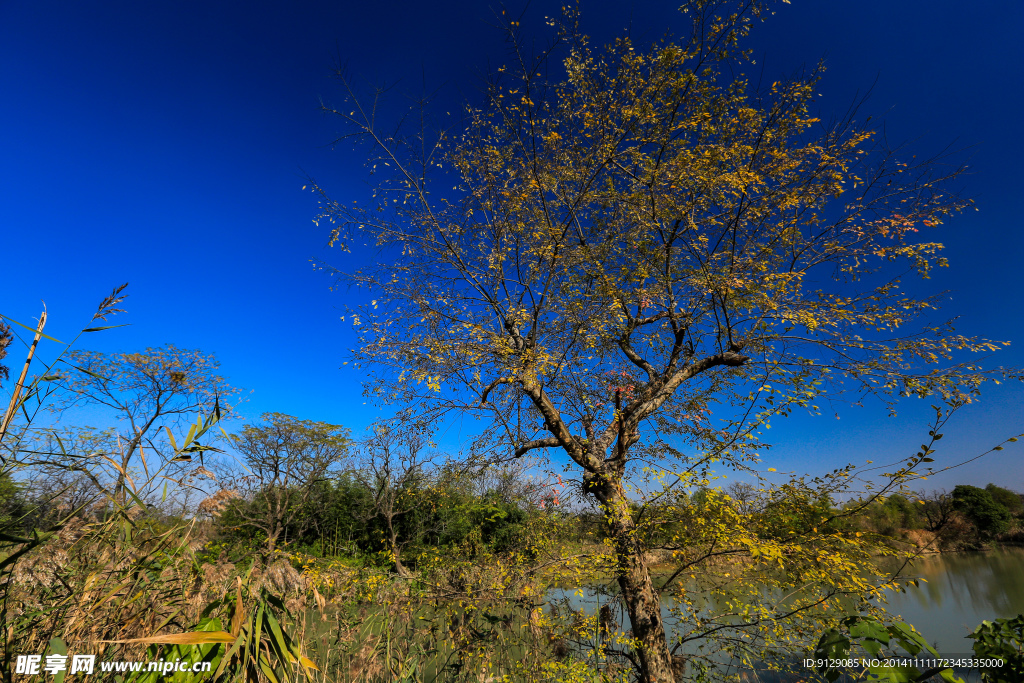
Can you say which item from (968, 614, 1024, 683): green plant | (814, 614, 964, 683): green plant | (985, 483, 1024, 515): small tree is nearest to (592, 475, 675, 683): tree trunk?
(814, 614, 964, 683): green plant

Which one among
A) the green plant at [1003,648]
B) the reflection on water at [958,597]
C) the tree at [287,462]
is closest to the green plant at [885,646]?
the green plant at [1003,648]

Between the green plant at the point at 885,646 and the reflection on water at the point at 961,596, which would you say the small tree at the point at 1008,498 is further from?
the green plant at the point at 885,646

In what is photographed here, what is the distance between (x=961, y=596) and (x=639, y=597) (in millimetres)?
13918

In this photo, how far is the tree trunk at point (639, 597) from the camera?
4344 mm

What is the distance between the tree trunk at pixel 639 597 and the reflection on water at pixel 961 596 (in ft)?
15.1

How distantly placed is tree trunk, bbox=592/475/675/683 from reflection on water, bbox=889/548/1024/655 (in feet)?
15.1

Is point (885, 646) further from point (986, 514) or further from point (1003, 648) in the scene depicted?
point (986, 514)

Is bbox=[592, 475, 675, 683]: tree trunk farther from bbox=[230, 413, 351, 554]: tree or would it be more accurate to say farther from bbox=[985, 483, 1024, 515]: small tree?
bbox=[985, 483, 1024, 515]: small tree

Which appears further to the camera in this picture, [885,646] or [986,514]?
[986,514]

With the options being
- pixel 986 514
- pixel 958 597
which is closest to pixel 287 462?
pixel 958 597

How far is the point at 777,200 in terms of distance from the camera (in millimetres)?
4277

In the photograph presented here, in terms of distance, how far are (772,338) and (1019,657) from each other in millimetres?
3957

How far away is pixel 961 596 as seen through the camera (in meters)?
11.3

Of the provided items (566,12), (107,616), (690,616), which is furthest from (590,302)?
(107,616)
